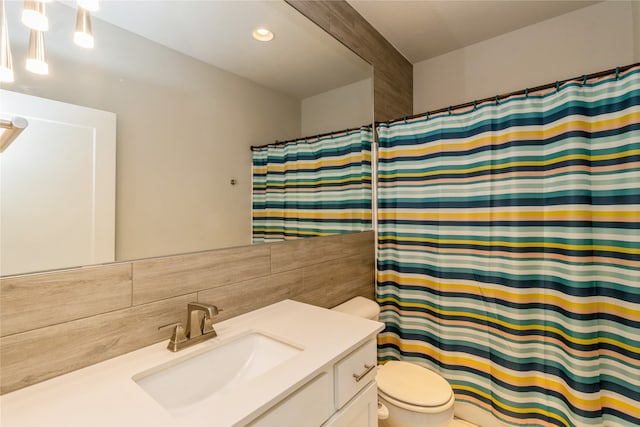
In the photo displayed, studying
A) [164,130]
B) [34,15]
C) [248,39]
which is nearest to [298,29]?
[248,39]

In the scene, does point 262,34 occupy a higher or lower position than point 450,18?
lower

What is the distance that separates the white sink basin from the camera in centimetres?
82

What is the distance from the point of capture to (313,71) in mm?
1653

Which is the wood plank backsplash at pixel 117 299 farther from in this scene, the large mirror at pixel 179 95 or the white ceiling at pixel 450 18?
the white ceiling at pixel 450 18

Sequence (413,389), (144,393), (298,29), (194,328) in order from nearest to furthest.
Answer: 1. (144,393)
2. (194,328)
3. (413,389)
4. (298,29)

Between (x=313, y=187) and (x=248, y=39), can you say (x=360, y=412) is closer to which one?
(x=313, y=187)

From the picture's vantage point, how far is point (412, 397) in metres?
1.36

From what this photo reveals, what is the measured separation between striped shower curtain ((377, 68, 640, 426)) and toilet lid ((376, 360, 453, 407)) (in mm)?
279

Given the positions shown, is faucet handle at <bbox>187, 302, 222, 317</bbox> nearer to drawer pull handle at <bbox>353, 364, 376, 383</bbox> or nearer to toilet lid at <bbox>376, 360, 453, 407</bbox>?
drawer pull handle at <bbox>353, 364, 376, 383</bbox>

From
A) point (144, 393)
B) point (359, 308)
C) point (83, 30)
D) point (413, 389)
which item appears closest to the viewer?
point (144, 393)

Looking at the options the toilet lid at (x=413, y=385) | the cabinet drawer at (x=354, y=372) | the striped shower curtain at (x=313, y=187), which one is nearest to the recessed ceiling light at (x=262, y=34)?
the striped shower curtain at (x=313, y=187)

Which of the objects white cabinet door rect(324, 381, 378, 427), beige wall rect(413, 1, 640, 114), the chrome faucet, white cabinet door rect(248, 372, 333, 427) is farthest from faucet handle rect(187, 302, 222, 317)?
beige wall rect(413, 1, 640, 114)

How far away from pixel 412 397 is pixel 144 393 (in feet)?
3.81

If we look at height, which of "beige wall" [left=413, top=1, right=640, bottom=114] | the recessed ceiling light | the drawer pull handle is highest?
"beige wall" [left=413, top=1, right=640, bottom=114]
